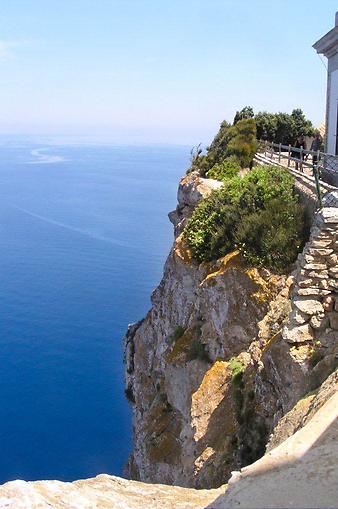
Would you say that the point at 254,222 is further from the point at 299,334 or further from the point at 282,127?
the point at 282,127

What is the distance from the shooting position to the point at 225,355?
14.2 metres

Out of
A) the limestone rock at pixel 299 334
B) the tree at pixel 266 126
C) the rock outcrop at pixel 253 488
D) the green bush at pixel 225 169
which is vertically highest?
the tree at pixel 266 126

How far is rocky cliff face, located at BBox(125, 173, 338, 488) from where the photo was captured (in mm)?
9957

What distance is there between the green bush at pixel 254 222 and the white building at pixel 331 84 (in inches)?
184

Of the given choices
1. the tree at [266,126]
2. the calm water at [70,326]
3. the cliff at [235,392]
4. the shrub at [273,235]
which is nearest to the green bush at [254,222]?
the shrub at [273,235]

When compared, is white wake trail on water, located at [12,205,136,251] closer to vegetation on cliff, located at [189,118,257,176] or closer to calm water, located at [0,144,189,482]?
calm water, located at [0,144,189,482]

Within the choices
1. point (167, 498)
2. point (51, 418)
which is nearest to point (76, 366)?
point (51, 418)

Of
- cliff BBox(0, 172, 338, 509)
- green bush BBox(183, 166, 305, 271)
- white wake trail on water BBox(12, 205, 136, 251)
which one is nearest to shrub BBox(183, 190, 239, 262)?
green bush BBox(183, 166, 305, 271)

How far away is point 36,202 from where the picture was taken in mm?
136625

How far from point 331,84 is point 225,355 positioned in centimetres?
1197

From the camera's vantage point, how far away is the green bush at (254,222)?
13492 millimetres

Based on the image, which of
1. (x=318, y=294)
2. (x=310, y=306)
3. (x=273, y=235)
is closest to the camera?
(x=310, y=306)

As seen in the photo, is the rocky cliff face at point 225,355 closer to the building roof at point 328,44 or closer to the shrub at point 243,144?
the shrub at point 243,144

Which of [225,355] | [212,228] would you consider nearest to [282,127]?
[212,228]
